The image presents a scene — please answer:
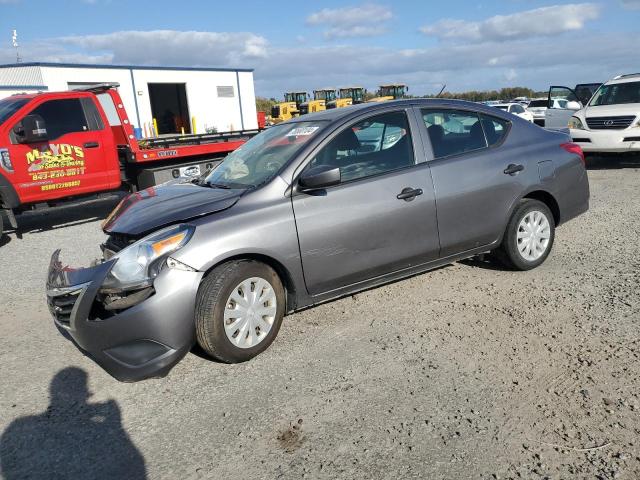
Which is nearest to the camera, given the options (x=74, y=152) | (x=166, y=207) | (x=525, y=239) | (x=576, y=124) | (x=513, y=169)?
(x=166, y=207)

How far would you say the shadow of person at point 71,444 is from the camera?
2.64 meters

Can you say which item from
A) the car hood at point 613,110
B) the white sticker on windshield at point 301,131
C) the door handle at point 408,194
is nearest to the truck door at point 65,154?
the white sticker on windshield at point 301,131

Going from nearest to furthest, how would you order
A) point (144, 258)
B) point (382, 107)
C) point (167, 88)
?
1. point (144, 258)
2. point (382, 107)
3. point (167, 88)

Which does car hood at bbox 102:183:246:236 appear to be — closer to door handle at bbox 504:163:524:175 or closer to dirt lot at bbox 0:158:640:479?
dirt lot at bbox 0:158:640:479

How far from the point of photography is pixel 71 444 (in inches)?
112

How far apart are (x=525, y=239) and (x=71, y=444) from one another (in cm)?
408

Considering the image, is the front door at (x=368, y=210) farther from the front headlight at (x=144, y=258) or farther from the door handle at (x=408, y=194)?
the front headlight at (x=144, y=258)

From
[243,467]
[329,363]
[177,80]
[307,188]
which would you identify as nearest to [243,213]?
[307,188]

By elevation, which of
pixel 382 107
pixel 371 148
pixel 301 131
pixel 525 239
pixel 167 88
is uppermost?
pixel 167 88

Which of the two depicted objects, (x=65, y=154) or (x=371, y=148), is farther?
(x=65, y=154)

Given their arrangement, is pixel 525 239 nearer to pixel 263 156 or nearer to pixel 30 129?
pixel 263 156

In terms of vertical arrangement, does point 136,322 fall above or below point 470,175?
below

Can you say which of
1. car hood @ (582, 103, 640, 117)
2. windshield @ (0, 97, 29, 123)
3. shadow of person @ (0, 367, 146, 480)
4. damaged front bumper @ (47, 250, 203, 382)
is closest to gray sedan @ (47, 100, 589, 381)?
damaged front bumper @ (47, 250, 203, 382)

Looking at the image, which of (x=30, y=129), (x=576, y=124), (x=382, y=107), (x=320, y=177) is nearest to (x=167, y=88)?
(x=30, y=129)
